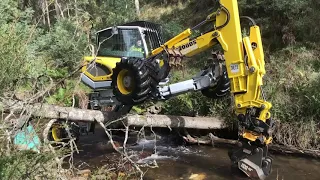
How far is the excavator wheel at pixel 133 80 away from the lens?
6512 mm

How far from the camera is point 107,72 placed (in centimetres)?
799

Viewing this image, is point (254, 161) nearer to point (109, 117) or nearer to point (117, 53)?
point (109, 117)

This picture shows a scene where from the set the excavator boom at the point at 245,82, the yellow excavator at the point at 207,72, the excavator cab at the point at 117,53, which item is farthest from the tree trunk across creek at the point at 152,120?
the excavator boom at the point at 245,82

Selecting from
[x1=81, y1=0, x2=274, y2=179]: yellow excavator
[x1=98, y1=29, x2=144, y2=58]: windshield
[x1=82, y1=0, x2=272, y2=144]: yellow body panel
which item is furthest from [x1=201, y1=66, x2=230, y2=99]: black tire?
[x1=98, y1=29, x2=144, y2=58]: windshield

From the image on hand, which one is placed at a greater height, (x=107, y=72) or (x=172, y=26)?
(x=172, y=26)

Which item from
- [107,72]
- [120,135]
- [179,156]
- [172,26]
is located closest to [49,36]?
[172,26]

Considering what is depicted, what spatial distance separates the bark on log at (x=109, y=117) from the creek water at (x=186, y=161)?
1.69 feet

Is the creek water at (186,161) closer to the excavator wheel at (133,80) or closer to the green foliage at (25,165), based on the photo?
the excavator wheel at (133,80)

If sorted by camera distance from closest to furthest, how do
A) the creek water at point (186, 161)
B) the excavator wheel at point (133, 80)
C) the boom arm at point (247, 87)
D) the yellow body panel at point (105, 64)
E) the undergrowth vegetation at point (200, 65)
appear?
the undergrowth vegetation at point (200, 65) → the boom arm at point (247, 87) → the creek water at point (186, 161) → the excavator wheel at point (133, 80) → the yellow body panel at point (105, 64)

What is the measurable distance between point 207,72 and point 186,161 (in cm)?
184

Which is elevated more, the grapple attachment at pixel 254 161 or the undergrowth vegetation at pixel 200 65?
the undergrowth vegetation at pixel 200 65

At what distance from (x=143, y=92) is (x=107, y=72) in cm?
173

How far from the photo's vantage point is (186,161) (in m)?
7.34

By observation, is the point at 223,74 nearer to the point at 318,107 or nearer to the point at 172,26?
the point at 318,107
